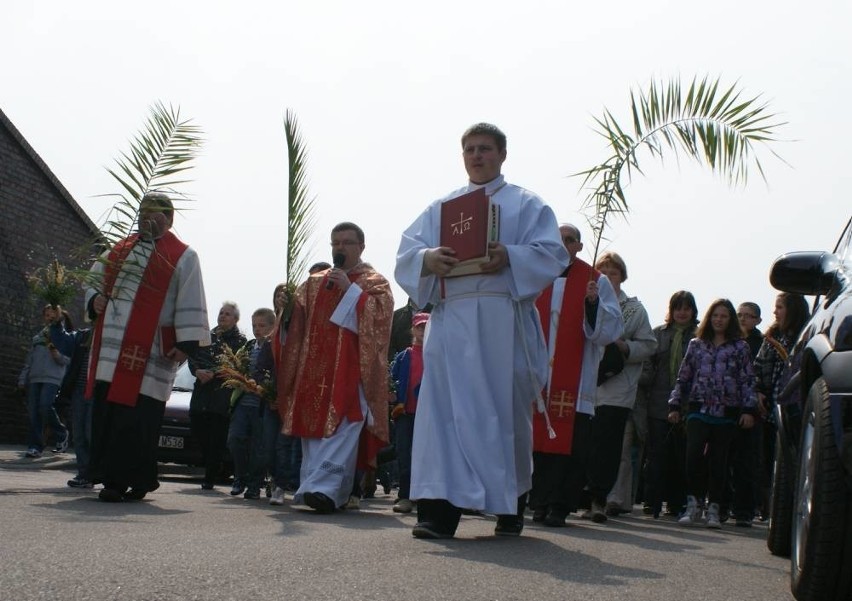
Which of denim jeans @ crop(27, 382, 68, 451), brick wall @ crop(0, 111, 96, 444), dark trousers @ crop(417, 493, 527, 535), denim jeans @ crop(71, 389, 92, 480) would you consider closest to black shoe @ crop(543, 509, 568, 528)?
dark trousers @ crop(417, 493, 527, 535)

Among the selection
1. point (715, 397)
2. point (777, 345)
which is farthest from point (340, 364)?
point (777, 345)

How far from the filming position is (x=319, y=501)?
9.62 metres

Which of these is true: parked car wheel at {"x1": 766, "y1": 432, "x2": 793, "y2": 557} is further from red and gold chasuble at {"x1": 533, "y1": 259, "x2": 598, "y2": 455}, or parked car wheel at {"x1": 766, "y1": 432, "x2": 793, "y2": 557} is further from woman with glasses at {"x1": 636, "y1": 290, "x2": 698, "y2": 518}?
woman with glasses at {"x1": 636, "y1": 290, "x2": 698, "y2": 518}

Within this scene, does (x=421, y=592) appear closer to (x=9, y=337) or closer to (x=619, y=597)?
(x=619, y=597)

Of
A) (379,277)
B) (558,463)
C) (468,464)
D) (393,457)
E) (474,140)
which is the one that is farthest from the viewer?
Result: (393,457)

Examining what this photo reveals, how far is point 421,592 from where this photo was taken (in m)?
4.56

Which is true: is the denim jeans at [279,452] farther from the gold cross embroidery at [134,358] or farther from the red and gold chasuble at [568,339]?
the red and gold chasuble at [568,339]

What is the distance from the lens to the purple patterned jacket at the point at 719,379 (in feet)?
37.0

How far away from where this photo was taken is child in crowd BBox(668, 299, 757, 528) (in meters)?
11.3

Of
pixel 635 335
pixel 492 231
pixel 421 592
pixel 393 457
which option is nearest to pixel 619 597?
pixel 421 592

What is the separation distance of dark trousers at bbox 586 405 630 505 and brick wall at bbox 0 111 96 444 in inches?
504

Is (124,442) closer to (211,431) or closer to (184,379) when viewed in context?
(211,431)

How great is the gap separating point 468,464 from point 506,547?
2.33 feet

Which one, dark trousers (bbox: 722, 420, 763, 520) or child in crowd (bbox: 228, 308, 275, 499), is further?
child in crowd (bbox: 228, 308, 275, 499)
